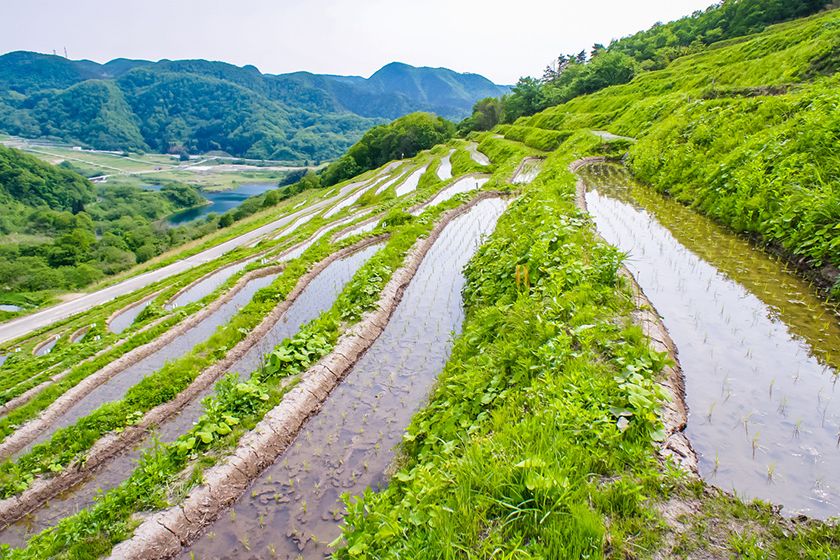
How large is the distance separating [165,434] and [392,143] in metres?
100

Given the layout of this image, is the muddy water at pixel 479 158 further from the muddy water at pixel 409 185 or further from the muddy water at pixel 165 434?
the muddy water at pixel 165 434

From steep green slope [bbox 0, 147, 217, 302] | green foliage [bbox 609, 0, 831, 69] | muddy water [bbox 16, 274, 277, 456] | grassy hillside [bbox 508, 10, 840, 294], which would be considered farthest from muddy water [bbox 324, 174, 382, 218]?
green foliage [bbox 609, 0, 831, 69]

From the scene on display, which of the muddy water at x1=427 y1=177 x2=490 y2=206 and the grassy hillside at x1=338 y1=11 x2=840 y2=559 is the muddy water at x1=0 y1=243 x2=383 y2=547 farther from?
the muddy water at x1=427 y1=177 x2=490 y2=206

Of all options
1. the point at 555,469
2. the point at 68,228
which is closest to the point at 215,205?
the point at 68,228

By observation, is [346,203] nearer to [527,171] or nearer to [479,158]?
[479,158]

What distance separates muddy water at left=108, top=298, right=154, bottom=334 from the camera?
1989cm

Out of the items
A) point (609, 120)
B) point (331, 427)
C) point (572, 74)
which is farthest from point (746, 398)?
point (572, 74)

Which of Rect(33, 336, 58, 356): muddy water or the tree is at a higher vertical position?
the tree

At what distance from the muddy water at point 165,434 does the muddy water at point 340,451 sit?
2739 mm

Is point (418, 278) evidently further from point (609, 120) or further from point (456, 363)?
point (609, 120)

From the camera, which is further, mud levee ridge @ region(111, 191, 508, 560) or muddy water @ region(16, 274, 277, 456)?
muddy water @ region(16, 274, 277, 456)

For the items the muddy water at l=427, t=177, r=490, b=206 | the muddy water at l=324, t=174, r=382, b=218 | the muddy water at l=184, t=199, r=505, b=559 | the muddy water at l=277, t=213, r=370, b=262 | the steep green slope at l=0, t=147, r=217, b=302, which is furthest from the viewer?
the steep green slope at l=0, t=147, r=217, b=302

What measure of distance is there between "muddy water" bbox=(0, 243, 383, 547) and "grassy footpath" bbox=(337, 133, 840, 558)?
561 cm

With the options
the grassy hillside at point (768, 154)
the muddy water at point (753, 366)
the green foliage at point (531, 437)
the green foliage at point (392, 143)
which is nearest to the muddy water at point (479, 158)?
the grassy hillside at point (768, 154)
